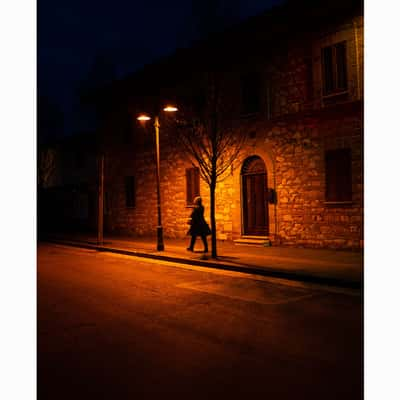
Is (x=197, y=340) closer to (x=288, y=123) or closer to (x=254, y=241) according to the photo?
(x=254, y=241)

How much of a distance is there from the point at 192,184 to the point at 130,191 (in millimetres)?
4982

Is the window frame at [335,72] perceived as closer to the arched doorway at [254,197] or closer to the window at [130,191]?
the arched doorway at [254,197]

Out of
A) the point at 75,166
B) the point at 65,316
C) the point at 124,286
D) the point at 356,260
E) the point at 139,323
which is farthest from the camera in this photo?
the point at 75,166

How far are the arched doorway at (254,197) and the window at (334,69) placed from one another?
11.6 feet

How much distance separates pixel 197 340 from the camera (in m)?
5.50

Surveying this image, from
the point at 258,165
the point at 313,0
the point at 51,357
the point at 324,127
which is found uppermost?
the point at 313,0

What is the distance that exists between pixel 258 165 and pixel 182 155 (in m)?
4.29

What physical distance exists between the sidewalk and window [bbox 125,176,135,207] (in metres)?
5.84

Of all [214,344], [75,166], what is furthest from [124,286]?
[75,166]

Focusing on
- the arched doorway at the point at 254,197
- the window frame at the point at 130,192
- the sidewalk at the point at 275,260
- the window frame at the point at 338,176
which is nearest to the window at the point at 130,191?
the window frame at the point at 130,192

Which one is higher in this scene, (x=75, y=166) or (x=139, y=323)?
(x=75, y=166)

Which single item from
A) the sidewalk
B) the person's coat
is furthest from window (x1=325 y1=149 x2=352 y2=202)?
the person's coat

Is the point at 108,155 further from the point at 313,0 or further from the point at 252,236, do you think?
the point at 313,0

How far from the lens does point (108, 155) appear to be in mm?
24172
